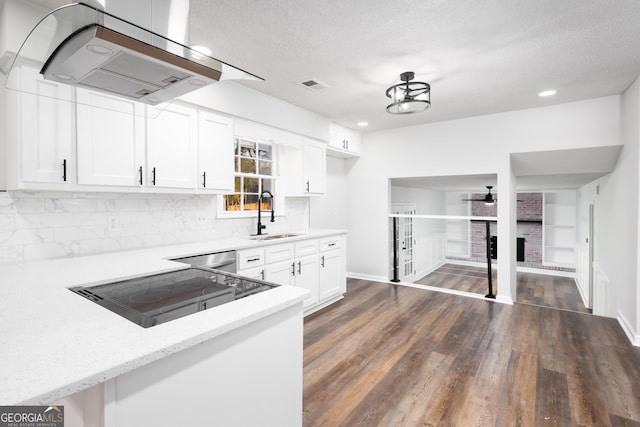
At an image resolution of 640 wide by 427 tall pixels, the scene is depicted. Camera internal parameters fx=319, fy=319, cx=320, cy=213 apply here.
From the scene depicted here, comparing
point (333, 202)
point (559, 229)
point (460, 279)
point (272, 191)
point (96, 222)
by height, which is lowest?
point (460, 279)

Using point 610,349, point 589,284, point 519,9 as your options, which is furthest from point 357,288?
point 589,284

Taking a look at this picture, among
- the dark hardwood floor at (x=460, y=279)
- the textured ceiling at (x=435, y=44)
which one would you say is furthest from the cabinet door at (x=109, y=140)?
the dark hardwood floor at (x=460, y=279)

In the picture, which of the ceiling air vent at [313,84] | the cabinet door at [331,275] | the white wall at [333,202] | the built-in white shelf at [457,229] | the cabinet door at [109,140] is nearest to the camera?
the cabinet door at [109,140]

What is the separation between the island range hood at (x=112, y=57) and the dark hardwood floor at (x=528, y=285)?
19.7ft

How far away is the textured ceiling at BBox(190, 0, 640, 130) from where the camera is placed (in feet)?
6.94

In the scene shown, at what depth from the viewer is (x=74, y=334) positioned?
3.06 ft

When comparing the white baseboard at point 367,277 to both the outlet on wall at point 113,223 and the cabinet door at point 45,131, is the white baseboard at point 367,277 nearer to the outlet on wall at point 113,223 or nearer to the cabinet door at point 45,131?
the outlet on wall at point 113,223

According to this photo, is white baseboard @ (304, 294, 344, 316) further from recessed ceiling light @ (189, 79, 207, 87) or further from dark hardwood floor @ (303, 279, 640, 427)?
recessed ceiling light @ (189, 79, 207, 87)

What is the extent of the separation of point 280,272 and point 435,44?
2.54 m

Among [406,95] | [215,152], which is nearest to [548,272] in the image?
[406,95]

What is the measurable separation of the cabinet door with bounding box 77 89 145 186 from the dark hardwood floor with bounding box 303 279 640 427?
2120mm

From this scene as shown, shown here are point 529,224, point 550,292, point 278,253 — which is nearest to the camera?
point 278,253

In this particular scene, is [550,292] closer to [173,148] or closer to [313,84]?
[313,84]

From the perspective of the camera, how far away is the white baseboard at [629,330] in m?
2.94
